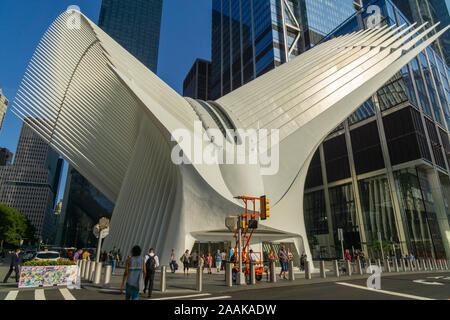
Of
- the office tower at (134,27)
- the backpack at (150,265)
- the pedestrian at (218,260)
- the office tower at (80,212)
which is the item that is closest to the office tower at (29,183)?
the office tower at (134,27)

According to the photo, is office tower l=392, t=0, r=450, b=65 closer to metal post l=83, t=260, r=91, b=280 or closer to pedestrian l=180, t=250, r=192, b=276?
pedestrian l=180, t=250, r=192, b=276

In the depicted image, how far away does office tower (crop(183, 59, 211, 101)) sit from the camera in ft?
377

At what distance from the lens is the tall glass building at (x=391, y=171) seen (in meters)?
36.8

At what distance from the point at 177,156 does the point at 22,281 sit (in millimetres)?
10048

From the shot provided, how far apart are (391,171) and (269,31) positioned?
45.2 m

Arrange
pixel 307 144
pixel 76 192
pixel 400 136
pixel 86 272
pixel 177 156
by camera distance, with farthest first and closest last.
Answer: pixel 76 192 → pixel 400 136 → pixel 307 144 → pixel 177 156 → pixel 86 272

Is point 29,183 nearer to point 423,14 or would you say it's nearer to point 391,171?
point 391,171

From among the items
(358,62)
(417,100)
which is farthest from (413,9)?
(358,62)

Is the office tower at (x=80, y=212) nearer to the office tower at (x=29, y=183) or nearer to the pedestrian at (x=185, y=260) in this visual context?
the pedestrian at (x=185, y=260)

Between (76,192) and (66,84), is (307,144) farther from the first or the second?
(76,192)

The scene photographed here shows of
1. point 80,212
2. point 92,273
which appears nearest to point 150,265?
point 92,273

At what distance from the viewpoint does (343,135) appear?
154ft

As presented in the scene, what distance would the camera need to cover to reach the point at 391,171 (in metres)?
38.7

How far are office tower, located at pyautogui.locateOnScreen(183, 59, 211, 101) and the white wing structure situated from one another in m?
91.4
